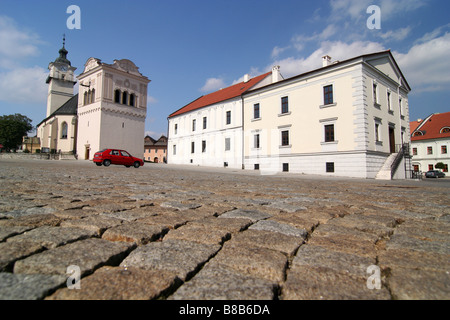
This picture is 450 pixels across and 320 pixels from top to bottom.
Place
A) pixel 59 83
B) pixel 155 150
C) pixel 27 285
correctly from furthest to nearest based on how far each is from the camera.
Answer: pixel 155 150 < pixel 59 83 < pixel 27 285

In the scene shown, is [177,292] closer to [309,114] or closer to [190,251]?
[190,251]

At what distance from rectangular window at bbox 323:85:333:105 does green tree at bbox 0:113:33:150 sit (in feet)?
246

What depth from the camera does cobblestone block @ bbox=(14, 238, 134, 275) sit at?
50.8 inches

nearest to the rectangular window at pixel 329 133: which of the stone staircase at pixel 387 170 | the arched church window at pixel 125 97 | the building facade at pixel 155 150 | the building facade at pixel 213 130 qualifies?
the stone staircase at pixel 387 170

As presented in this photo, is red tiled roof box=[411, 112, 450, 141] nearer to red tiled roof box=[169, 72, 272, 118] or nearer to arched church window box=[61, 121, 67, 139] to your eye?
red tiled roof box=[169, 72, 272, 118]

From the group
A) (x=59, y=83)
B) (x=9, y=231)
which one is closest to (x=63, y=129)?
(x=59, y=83)

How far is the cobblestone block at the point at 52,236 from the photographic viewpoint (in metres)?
1.65

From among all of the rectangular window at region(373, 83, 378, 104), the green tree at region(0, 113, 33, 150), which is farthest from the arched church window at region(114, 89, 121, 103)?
the green tree at region(0, 113, 33, 150)

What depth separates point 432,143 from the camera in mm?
45344

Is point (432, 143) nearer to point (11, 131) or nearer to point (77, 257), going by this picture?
point (77, 257)

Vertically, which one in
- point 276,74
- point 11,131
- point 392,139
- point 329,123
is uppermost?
point 276,74

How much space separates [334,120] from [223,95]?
17.1 m

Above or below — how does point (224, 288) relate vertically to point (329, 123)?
below
